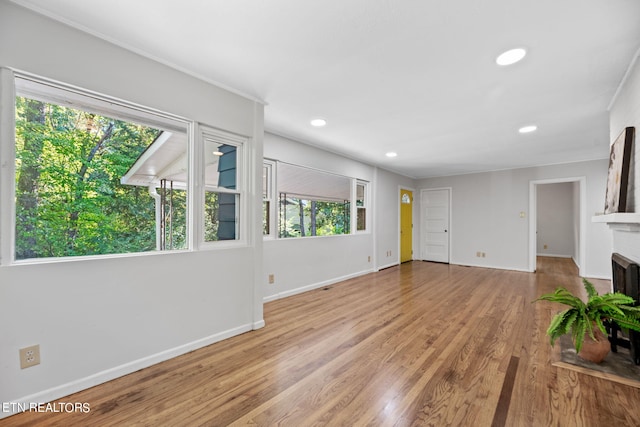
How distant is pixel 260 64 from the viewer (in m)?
2.28

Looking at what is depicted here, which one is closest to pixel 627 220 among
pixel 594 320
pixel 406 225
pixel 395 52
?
pixel 594 320

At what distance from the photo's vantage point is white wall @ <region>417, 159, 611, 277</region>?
538 centimetres

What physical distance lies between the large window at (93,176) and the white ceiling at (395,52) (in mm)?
538

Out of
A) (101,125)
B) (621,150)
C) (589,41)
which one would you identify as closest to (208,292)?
(101,125)

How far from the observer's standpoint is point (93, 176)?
6.65ft

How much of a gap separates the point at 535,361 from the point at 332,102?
9.68 feet

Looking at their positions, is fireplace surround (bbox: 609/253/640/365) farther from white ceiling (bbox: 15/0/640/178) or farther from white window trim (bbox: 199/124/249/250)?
white window trim (bbox: 199/124/249/250)

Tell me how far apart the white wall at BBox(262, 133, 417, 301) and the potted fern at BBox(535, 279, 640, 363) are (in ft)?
9.88

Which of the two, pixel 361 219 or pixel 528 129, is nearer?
pixel 528 129

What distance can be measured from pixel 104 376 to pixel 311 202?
3.35 m

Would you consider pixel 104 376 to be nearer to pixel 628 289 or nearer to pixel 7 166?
pixel 7 166

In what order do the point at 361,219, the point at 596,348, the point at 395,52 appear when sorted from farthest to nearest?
the point at 361,219 → the point at 596,348 → the point at 395,52

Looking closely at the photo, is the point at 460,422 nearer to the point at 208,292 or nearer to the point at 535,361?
the point at 535,361

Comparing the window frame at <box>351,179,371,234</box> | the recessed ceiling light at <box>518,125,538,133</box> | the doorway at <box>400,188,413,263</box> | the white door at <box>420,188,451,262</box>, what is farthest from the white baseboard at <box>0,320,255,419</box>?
the white door at <box>420,188,451,262</box>
